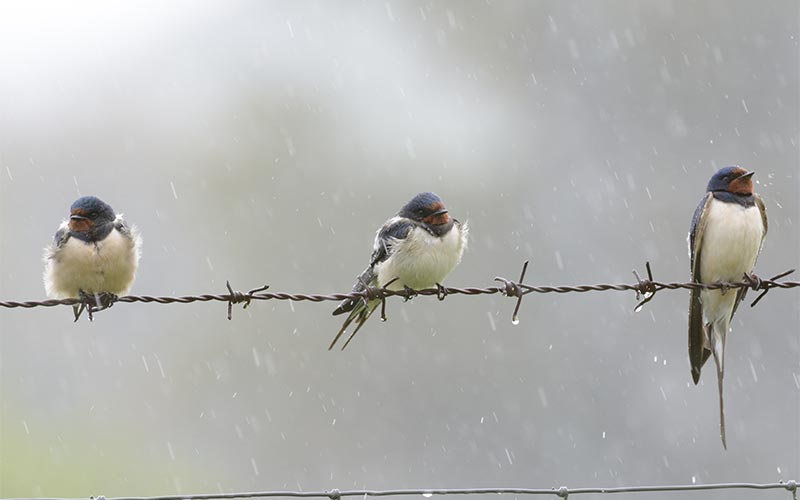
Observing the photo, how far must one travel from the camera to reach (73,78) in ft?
139

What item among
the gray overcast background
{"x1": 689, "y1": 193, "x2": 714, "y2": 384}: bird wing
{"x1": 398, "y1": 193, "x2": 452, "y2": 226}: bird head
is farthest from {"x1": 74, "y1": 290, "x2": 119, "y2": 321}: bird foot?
the gray overcast background

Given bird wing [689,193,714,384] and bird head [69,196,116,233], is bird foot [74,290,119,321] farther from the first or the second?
bird wing [689,193,714,384]

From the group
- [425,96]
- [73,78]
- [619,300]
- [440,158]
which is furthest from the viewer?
[73,78]

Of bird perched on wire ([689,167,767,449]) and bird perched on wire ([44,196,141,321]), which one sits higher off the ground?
bird perched on wire ([44,196,141,321])

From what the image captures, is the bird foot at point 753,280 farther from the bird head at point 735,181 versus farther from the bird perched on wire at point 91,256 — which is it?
the bird perched on wire at point 91,256

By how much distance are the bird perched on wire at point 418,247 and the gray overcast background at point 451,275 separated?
14.9 meters

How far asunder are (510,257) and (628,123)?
5.88 m

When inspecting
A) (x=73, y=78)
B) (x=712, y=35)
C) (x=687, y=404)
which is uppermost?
(x=73, y=78)

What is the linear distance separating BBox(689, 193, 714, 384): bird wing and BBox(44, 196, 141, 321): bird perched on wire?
103 inches

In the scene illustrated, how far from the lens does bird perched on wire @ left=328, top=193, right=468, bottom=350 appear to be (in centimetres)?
614

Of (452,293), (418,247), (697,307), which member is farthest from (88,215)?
(697,307)

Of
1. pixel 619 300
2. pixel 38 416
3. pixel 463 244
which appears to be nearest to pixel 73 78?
pixel 38 416

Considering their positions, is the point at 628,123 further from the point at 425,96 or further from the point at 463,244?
the point at 463,244

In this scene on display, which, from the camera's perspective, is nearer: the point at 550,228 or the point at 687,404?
the point at 687,404
